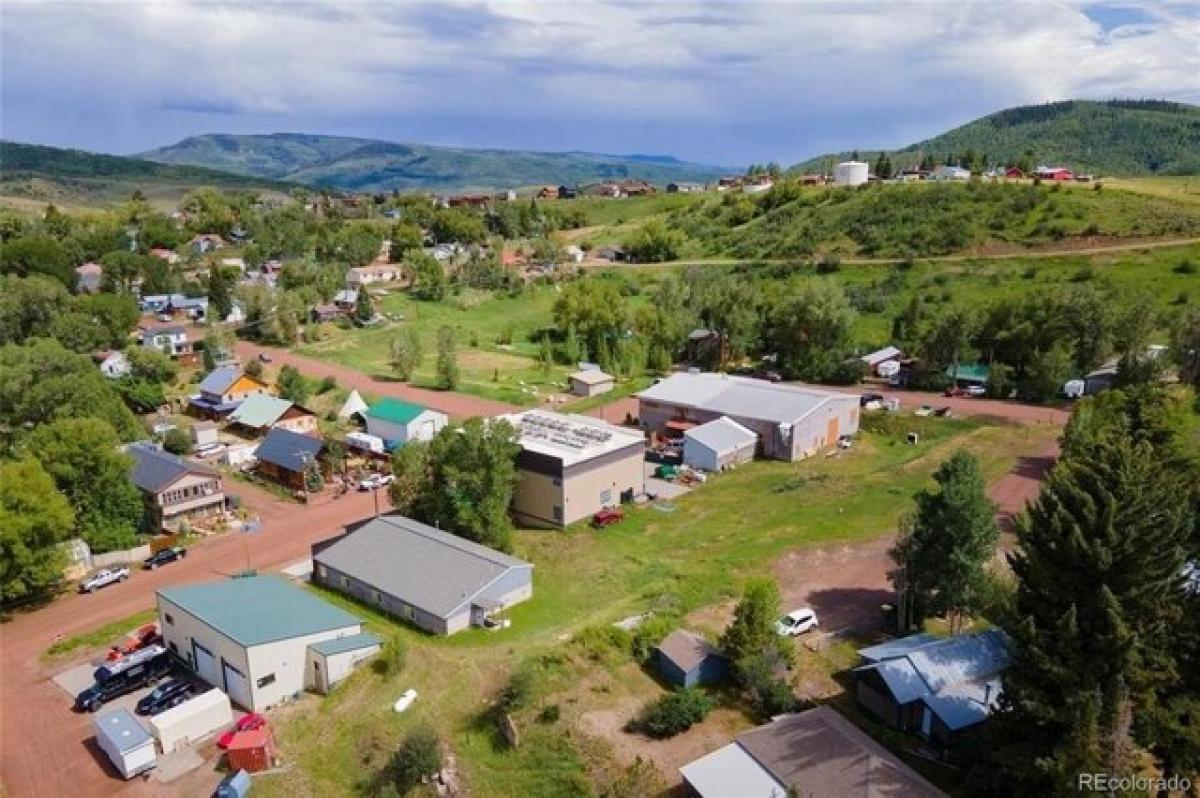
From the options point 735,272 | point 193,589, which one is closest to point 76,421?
point 193,589

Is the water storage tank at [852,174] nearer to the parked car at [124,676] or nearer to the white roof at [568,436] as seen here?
the white roof at [568,436]

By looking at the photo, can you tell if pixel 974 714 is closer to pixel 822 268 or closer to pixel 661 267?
pixel 822 268

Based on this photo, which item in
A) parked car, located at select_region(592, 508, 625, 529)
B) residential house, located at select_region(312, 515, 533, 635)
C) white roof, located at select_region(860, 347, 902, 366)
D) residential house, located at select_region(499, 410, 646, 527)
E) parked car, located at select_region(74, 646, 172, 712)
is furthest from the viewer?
white roof, located at select_region(860, 347, 902, 366)

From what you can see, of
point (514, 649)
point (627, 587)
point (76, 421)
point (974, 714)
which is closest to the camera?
point (974, 714)

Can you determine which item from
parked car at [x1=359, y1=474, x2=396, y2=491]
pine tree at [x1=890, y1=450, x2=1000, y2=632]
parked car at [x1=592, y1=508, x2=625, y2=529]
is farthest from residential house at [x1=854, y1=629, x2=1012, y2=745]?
parked car at [x1=359, y1=474, x2=396, y2=491]

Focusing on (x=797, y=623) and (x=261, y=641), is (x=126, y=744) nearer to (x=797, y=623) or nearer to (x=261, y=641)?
(x=261, y=641)

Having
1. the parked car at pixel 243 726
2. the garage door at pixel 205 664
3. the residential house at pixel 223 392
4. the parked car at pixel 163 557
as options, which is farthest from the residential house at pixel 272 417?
the parked car at pixel 243 726

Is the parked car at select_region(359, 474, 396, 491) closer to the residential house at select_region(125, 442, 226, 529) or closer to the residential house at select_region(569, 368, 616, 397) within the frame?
the residential house at select_region(125, 442, 226, 529)
